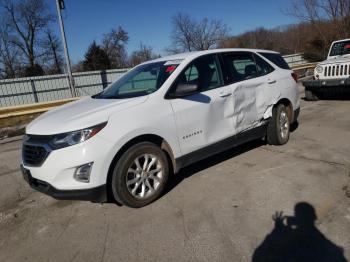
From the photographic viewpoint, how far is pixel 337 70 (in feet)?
29.4

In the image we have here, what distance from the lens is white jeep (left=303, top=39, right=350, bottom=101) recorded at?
8.77m

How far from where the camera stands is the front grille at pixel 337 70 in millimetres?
8742

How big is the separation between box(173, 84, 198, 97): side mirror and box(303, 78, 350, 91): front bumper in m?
6.45

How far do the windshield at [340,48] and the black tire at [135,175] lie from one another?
8.65m

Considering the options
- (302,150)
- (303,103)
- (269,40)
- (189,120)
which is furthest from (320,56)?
(269,40)

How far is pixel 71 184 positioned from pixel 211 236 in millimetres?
1511

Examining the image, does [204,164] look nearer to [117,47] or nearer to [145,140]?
[145,140]

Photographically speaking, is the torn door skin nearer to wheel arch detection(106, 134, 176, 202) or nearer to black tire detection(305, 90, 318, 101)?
wheel arch detection(106, 134, 176, 202)

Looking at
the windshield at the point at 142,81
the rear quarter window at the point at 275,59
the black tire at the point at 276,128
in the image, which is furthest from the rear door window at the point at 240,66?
the windshield at the point at 142,81

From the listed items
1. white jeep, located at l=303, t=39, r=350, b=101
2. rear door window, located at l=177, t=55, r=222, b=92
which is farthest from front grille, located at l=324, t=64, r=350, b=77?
rear door window, located at l=177, t=55, r=222, b=92

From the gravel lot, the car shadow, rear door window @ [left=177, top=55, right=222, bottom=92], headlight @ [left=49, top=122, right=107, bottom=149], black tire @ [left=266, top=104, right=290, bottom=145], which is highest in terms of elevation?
rear door window @ [left=177, top=55, right=222, bottom=92]

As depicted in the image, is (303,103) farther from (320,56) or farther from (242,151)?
(320,56)

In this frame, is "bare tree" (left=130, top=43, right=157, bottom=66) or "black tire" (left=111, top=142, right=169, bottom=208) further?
"bare tree" (left=130, top=43, right=157, bottom=66)

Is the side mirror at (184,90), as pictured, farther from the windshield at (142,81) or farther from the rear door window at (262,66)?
the rear door window at (262,66)
